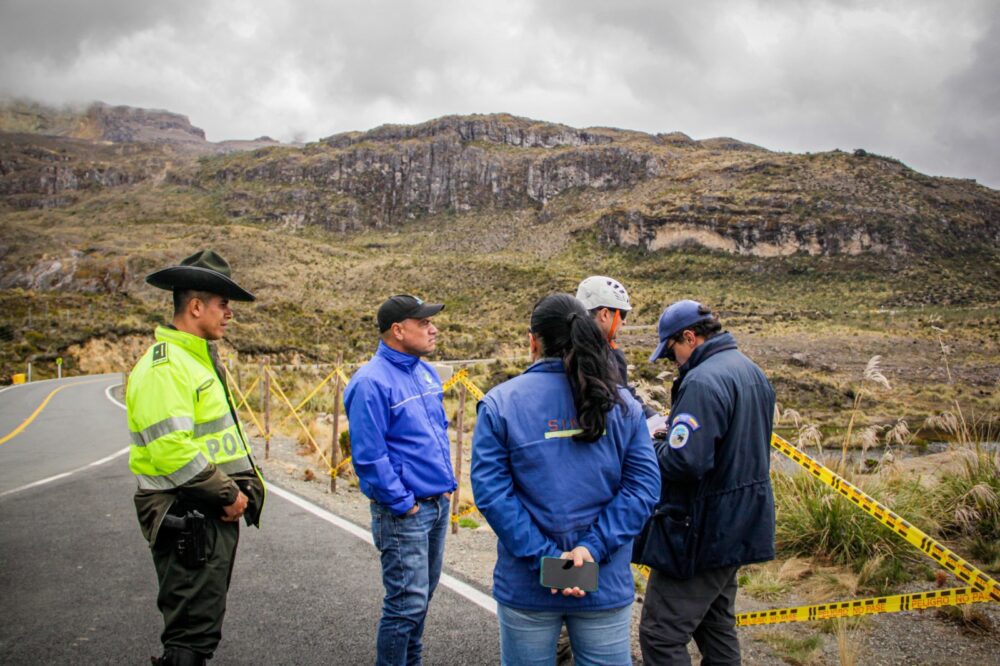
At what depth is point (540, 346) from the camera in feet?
7.85

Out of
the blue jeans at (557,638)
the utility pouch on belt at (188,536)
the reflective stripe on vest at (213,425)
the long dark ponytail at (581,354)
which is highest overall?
the long dark ponytail at (581,354)

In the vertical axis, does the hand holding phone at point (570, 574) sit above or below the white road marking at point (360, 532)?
above

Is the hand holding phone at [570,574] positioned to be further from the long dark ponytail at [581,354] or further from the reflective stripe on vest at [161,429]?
the reflective stripe on vest at [161,429]

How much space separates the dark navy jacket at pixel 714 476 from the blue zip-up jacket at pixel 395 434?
1.15 metres

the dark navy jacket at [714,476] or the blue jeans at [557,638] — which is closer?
the blue jeans at [557,638]

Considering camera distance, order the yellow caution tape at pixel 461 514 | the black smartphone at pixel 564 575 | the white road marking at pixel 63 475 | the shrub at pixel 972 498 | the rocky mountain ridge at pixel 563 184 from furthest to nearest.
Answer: the rocky mountain ridge at pixel 563 184, the white road marking at pixel 63 475, the yellow caution tape at pixel 461 514, the shrub at pixel 972 498, the black smartphone at pixel 564 575

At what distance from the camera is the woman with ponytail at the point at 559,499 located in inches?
86.4

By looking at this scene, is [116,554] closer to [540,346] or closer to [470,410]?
[540,346]

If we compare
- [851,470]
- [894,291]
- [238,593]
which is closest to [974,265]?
[894,291]

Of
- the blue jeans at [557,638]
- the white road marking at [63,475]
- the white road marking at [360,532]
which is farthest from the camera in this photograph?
the white road marking at [63,475]

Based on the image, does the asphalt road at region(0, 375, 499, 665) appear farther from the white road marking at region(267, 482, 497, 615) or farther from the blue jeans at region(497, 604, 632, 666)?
the blue jeans at region(497, 604, 632, 666)

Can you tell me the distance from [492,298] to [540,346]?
63162 millimetres

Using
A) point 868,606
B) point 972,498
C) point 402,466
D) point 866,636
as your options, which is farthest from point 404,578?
point 972,498

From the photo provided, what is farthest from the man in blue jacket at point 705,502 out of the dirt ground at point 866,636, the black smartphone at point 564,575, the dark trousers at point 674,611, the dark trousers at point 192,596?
the dark trousers at point 192,596
